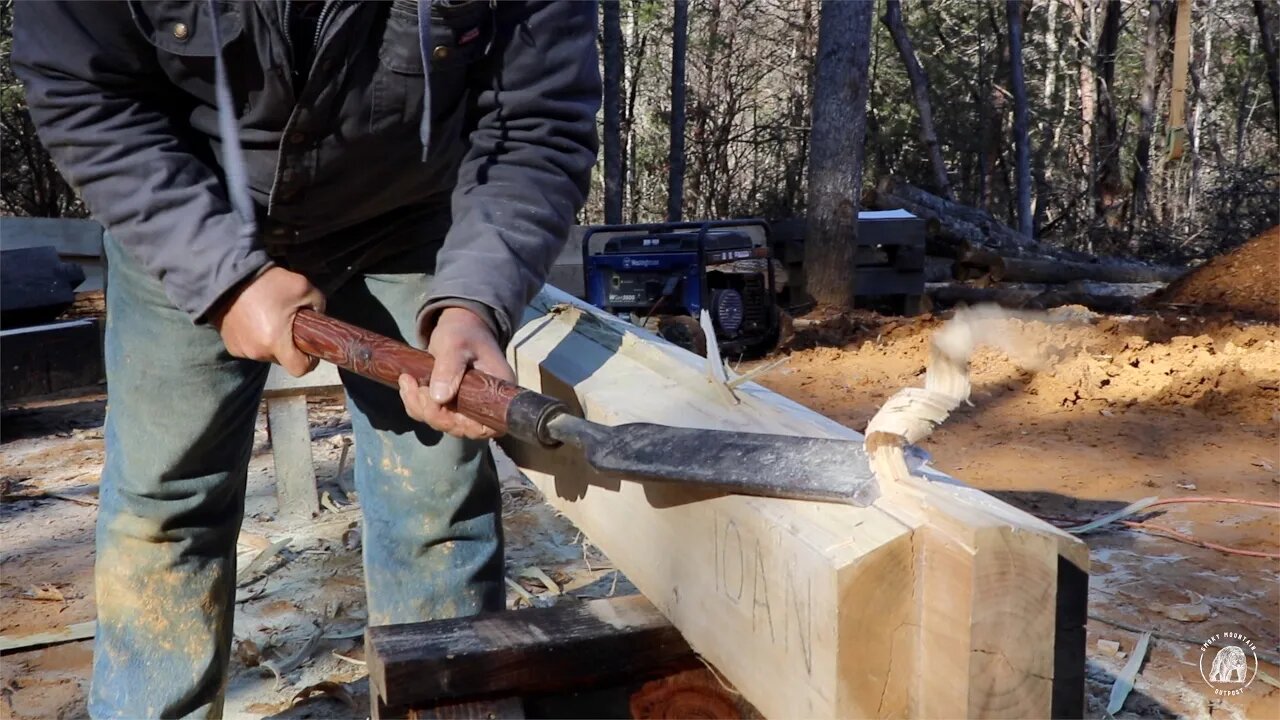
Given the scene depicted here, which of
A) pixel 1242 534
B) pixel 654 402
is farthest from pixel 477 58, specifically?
pixel 1242 534

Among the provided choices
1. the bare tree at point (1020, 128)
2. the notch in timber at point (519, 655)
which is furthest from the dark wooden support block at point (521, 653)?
the bare tree at point (1020, 128)

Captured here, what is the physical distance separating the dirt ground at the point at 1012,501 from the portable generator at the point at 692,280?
58 centimetres

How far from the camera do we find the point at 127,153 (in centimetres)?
181

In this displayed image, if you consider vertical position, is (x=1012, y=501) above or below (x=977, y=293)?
below

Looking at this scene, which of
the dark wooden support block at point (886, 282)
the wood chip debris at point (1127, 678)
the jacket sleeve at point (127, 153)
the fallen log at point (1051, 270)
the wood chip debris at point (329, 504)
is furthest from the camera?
the fallen log at point (1051, 270)

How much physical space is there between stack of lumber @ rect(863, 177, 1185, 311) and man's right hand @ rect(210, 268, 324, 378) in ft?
27.9

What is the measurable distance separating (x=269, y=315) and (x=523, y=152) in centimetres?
56

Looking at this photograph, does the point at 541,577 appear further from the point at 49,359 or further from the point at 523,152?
the point at 49,359

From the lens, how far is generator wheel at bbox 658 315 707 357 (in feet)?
22.1

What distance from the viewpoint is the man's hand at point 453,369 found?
1648 millimetres

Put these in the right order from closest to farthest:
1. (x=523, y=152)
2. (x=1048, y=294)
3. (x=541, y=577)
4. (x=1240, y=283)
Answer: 1. (x=523, y=152)
2. (x=541, y=577)
3. (x=1240, y=283)
4. (x=1048, y=294)

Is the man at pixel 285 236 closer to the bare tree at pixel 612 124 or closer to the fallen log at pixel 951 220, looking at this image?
the fallen log at pixel 951 220

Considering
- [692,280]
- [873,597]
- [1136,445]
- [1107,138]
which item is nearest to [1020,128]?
[1107,138]

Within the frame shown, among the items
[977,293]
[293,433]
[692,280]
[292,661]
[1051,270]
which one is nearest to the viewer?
[292,661]
